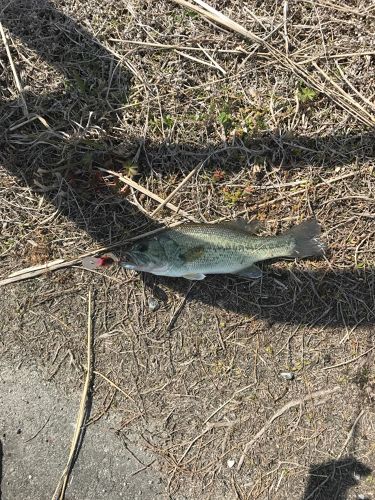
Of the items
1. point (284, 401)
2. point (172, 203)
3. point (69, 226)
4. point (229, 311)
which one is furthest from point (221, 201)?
point (284, 401)

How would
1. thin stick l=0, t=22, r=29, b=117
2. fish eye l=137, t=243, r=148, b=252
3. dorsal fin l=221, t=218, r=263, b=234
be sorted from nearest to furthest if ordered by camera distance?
fish eye l=137, t=243, r=148, b=252 < dorsal fin l=221, t=218, r=263, b=234 < thin stick l=0, t=22, r=29, b=117

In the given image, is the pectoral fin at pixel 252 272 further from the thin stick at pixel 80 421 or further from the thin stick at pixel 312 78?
the thin stick at pixel 312 78

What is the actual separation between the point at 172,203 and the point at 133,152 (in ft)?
1.81

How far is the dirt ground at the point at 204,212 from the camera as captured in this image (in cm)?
362

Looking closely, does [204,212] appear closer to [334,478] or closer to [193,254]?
[193,254]

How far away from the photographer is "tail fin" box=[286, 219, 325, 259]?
3.45 m

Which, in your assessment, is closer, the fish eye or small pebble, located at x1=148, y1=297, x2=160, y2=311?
the fish eye

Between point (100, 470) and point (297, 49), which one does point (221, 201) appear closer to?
point (297, 49)

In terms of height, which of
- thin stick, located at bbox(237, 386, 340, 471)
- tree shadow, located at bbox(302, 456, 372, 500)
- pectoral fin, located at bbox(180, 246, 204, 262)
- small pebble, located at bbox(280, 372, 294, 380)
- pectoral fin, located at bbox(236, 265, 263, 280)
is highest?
pectoral fin, located at bbox(180, 246, 204, 262)

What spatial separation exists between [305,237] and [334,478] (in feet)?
7.11

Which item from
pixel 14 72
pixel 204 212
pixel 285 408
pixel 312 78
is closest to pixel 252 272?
pixel 204 212

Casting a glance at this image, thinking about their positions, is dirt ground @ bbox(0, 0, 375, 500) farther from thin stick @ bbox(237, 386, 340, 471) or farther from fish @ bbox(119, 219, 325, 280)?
fish @ bbox(119, 219, 325, 280)

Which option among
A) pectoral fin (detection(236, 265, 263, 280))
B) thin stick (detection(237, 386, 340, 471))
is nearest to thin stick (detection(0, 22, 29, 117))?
pectoral fin (detection(236, 265, 263, 280))

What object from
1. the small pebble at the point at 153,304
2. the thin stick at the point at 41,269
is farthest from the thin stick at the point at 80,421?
the small pebble at the point at 153,304
